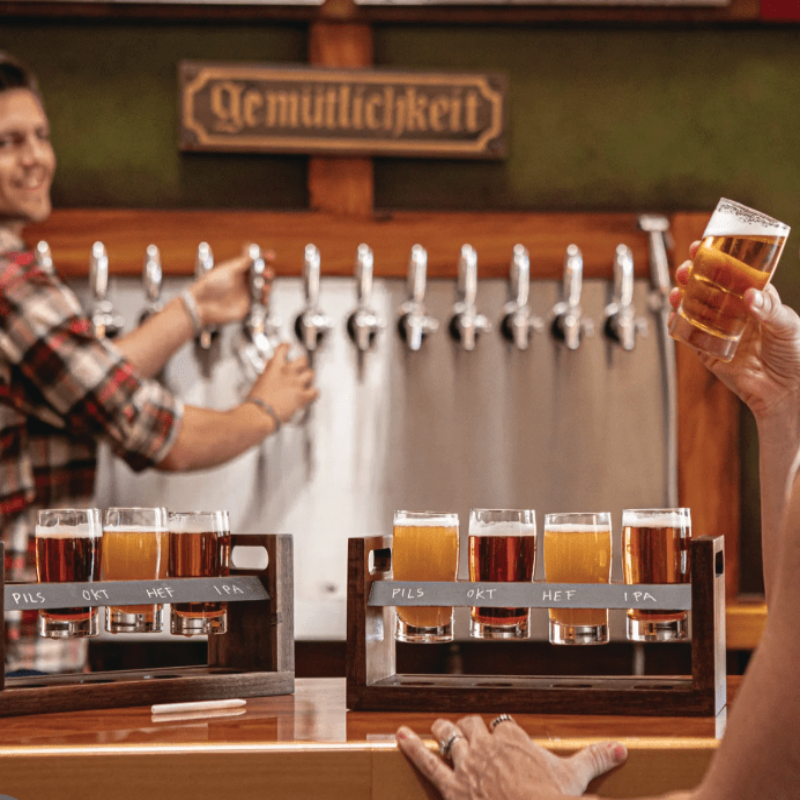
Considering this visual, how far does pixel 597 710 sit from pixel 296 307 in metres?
1.67

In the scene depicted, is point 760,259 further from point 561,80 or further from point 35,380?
point 561,80

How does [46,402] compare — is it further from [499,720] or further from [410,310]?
[499,720]

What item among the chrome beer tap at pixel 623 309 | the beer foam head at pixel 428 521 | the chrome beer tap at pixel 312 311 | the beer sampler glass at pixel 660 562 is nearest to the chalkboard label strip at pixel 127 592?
the beer foam head at pixel 428 521

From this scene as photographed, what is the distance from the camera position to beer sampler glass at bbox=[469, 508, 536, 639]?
4.98 ft

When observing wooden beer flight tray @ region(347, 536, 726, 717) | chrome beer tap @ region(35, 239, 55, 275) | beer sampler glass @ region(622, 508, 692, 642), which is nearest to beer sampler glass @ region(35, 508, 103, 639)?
wooden beer flight tray @ region(347, 536, 726, 717)

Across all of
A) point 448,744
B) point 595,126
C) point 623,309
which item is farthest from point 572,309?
point 448,744

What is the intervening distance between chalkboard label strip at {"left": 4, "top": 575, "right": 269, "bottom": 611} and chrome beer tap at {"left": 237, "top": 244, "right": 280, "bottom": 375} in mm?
1273

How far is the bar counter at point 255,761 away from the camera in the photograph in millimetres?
1230

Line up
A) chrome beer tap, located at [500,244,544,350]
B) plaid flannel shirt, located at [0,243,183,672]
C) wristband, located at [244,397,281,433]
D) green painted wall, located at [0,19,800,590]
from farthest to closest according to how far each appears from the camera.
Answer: green painted wall, located at [0,19,800,590]
chrome beer tap, located at [500,244,544,350]
wristband, located at [244,397,281,433]
plaid flannel shirt, located at [0,243,183,672]

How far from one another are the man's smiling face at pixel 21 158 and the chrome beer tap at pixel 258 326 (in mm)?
535

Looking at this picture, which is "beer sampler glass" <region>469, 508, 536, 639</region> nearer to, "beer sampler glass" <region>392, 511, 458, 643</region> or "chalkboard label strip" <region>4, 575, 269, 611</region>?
"beer sampler glass" <region>392, 511, 458, 643</region>

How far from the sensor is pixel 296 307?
2.91 metres

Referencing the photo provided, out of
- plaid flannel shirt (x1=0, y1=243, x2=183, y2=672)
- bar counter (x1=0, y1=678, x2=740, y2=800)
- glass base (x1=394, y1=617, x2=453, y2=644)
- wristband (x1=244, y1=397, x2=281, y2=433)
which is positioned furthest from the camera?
wristband (x1=244, y1=397, x2=281, y2=433)

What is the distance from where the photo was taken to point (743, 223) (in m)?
1.45
